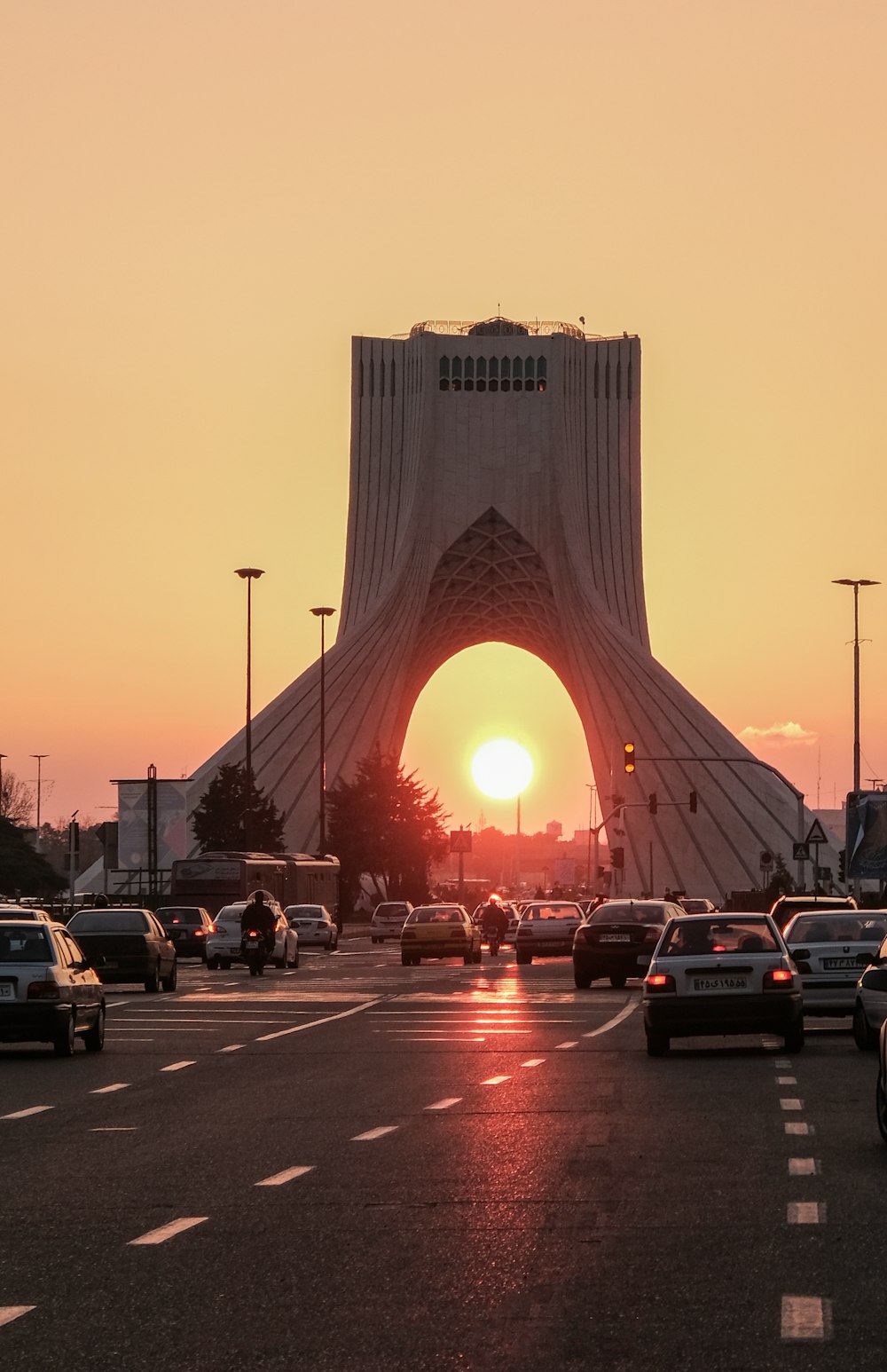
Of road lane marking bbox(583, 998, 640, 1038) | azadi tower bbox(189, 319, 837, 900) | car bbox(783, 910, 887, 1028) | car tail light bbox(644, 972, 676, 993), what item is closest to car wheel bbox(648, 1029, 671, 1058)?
car tail light bbox(644, 972, 676, 993)

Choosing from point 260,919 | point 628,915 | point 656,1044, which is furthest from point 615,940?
point 656,1044

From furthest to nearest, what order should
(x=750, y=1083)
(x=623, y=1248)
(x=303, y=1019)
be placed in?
(x=303, y=1019) < (x=750, y=1083) < (x=623, y=1248)

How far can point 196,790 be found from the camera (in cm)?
9538

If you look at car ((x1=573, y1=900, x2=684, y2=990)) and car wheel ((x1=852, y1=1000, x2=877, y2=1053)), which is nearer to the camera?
car wheel ((x1=852, y1=1000, x2=877, y2=1053))

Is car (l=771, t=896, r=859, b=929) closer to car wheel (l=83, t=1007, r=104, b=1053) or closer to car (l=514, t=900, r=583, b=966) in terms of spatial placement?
car wheel (l=83, t=1007, r=104, b=1053)

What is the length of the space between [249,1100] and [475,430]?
306 feet

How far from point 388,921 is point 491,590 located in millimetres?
38892

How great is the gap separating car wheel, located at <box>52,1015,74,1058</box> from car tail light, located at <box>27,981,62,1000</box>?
0.39 meters

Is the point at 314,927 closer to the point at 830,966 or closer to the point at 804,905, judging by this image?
the point at 804,905

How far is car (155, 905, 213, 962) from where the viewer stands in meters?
53.1

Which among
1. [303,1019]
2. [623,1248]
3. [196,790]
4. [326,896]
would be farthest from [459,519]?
[623,1248]

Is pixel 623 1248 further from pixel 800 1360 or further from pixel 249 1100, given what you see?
pixel 249 1100

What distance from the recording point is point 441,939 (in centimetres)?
5016

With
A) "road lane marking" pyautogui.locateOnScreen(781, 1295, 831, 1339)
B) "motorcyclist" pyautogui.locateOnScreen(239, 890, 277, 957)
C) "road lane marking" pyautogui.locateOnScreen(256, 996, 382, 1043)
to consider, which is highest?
"motorcyclist" pyautogui.locateOnScreen(239, 890, 277, 957)
